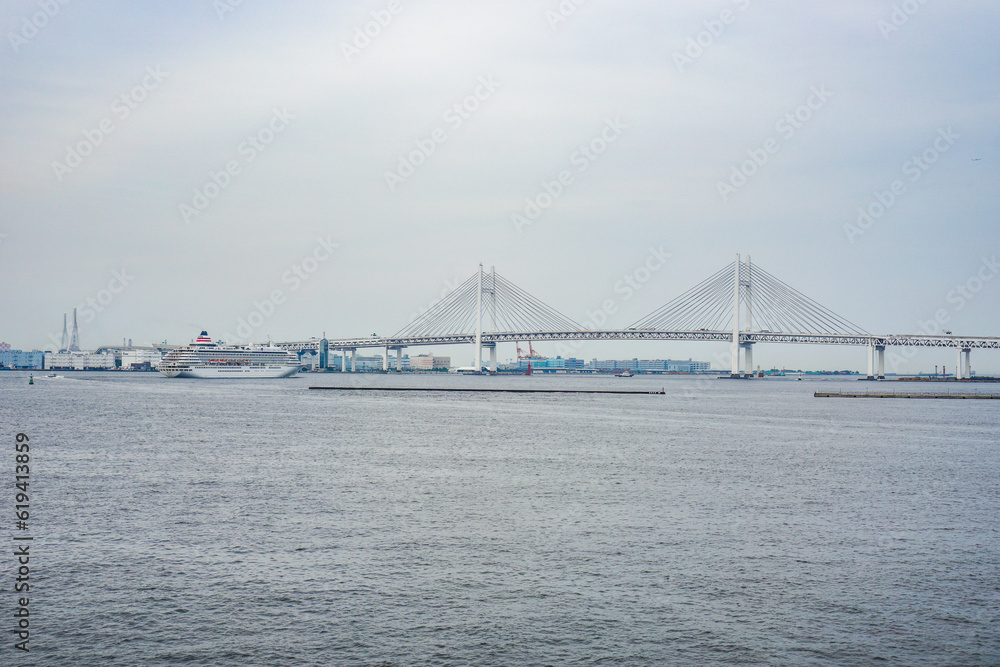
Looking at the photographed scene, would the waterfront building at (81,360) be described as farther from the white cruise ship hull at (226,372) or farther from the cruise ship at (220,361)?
the cruise ship at (220,361)

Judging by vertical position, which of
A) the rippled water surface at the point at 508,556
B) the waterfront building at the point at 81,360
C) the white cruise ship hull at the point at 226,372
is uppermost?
the waterfront building at the point at 81,360

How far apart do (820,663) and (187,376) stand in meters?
108

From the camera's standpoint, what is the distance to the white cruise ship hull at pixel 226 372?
351 feet

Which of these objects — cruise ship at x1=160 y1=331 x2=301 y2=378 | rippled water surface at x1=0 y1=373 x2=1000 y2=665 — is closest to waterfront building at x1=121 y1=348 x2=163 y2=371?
cruise ship at x1=160 y1=331 x2=301 y2=378

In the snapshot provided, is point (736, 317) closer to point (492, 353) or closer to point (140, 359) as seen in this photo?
point (492, 353)

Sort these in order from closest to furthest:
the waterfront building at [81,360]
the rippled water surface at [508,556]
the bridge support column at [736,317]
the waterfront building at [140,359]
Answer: the rippled water surface at [508,556] < the bridge support column at [736,317] < the waterfront building at [140,359] < the waterfront building at [81,360]

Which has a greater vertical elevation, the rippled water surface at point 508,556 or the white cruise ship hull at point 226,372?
the white cruise ship hull at point 226,372

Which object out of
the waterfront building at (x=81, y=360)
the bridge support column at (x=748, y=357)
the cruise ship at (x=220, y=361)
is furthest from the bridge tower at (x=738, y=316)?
the waterfront building at (x=81, y=360)

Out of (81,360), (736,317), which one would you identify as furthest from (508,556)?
(81,360)

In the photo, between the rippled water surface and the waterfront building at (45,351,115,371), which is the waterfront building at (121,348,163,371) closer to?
the waterfront building at (45,351,115,371)

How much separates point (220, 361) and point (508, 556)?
10214 centimetres

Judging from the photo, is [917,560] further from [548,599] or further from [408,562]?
[408,562]

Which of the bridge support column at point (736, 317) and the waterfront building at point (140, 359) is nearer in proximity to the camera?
the bridge support column at point (736, 317)

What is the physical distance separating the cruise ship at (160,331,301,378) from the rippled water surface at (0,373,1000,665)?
84.4 m
